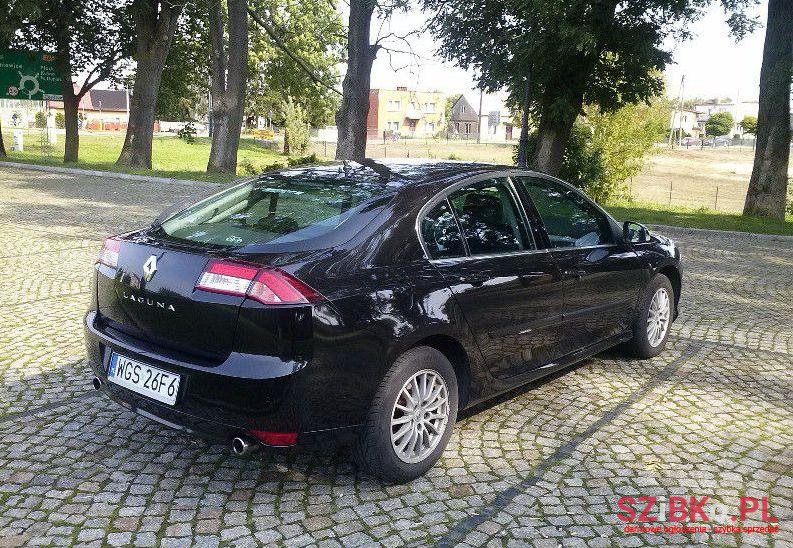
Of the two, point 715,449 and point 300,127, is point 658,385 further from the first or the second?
point 300,127

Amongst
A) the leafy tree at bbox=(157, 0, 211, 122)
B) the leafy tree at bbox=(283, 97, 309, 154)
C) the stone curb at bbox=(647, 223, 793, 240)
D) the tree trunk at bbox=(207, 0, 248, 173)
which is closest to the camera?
the stone curb at bbox=(647, 223, 793, 240)

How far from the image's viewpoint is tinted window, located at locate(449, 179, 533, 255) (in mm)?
4320

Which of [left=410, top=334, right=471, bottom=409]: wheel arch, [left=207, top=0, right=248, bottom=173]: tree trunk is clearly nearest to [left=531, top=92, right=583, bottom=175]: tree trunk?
[left=207, top=0, right=248, bottom=173]: tree trunk

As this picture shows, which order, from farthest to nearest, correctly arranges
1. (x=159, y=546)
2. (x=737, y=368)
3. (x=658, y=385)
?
(x=737, y=368), (x=658, y=385), (x=159, y=546)

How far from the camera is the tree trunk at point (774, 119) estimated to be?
64.1 ft

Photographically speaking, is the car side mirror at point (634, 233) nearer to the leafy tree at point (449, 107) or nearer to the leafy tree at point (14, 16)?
the leafy tree at point (14, 16)

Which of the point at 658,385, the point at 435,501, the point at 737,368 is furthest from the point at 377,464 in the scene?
the point at 737,368

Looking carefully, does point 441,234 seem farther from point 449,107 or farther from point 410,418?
point 449,107

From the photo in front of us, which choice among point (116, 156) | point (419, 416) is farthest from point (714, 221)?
point (116, 156)

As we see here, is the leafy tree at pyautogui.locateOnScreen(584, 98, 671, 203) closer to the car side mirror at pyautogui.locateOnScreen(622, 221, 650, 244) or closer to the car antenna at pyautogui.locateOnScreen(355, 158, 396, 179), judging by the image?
the car side mirror at pyautogui.locateOnScreen(622, 221, 650, 244)

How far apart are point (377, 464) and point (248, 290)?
41.5 inches

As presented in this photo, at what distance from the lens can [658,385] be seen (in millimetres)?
5578

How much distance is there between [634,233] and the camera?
18.6 feet

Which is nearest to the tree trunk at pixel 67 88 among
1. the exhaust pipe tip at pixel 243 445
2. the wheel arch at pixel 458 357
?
the wheel arch at pixel 458 357
